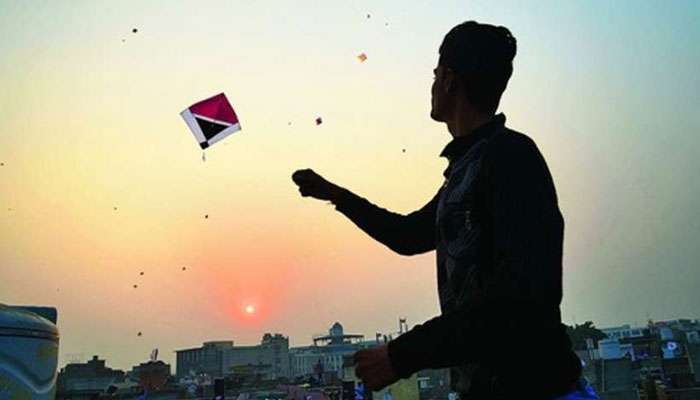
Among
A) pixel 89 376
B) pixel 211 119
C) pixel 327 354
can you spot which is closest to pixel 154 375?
pixel 89 376

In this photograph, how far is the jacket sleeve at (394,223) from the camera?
8.21 feet

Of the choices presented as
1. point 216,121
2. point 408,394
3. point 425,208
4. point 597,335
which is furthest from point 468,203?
point 597,335

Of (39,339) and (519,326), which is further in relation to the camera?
(39,339)

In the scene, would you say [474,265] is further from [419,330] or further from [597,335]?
[597,335]

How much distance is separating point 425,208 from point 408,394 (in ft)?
91.2

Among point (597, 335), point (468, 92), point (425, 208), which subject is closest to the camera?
point (468, 92)

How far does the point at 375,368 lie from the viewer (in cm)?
151

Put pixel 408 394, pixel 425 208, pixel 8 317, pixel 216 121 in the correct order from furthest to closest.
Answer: pixel 408 394
pixel 216 121
pixel 425 208
pixel 8 317

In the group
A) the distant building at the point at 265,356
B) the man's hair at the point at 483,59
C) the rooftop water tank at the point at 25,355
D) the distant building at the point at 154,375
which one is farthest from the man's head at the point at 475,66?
the distant building at the point at 265,356

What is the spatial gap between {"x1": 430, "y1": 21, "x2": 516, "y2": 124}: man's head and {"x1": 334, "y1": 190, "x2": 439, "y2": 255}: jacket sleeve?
0.58 m

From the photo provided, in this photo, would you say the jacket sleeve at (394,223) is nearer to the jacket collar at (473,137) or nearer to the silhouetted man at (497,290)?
the jacket collar at (473,137)

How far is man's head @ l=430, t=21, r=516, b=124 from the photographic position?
1.91m

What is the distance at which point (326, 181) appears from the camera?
2.68m

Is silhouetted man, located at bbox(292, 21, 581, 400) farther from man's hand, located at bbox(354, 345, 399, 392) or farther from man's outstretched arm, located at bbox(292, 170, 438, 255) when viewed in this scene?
man's outstretched arm, located at bbox(292, 170, 438, 255)
